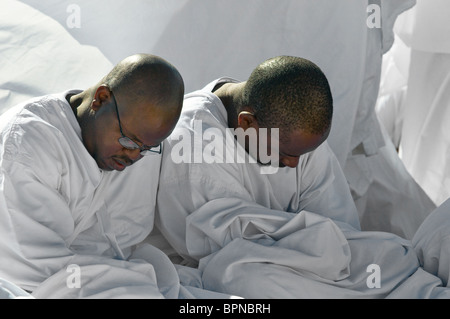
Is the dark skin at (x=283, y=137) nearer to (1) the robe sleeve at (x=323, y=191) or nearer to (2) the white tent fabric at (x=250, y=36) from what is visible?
(1) the robe sleeve at (x=323, y=191)

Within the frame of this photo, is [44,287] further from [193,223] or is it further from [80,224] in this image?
[193,223]

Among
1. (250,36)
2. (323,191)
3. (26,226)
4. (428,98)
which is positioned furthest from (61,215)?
(428,98)

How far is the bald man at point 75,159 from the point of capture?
1945mm

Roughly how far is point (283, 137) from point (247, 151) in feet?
0.62

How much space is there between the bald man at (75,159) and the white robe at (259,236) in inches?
7.9

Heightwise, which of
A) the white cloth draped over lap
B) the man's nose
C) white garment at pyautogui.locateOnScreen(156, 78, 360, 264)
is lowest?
the white cloth draped over lap

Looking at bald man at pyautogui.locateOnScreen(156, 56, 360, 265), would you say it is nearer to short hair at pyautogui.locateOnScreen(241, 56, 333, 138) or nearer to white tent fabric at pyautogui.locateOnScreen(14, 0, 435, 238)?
short hair at pyautogui.locateOnScreen(241, 56, 333, 138)

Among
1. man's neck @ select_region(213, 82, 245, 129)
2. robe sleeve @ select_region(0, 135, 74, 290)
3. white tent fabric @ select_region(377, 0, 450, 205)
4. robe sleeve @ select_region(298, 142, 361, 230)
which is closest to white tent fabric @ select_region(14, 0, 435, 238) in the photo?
white tent fabric @ select_region(377, 0, 450, 205)

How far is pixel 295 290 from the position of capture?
6.86 ft

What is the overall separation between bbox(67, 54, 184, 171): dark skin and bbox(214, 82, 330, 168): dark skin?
0.85 feet

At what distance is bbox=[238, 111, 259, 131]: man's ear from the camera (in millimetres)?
2217

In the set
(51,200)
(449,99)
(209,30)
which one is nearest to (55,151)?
(51,200)

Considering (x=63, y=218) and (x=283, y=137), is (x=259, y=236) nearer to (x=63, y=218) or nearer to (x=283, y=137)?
(x=283, y=137)

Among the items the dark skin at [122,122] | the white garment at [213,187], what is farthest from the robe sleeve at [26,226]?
the white garment at [213,187]
